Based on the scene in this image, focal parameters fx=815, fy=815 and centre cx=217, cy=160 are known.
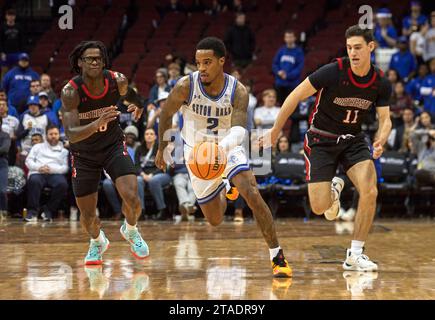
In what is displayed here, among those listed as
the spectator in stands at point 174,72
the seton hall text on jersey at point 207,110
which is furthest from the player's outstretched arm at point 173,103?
the spectator in stands at point 174,72

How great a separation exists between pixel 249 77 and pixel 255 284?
33.4 feet

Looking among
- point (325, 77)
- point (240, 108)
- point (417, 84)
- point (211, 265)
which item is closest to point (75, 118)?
point (240, 108)

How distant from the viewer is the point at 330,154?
7887 millimetres

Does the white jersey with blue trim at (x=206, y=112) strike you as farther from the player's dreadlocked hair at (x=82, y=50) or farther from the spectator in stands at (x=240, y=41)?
the spectator in stands at (x=240, y=41)

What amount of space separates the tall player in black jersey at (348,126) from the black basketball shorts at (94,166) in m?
1.61

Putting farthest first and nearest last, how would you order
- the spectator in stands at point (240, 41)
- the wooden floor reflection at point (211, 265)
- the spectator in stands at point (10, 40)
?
the spectator in stands at point (10, 40), the spectator in stands at point (240, 41), the wooden floor reflection at point (211, 265)

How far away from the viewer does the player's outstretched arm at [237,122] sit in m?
7.09

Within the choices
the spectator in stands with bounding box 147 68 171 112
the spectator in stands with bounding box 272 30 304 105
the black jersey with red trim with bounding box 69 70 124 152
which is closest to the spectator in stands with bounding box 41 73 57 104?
the spectator in stands with bounding box 147 68 171 112

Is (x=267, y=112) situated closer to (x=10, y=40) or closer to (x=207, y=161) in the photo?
(x=10, y=40)

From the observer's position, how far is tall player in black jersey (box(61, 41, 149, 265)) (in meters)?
7.77

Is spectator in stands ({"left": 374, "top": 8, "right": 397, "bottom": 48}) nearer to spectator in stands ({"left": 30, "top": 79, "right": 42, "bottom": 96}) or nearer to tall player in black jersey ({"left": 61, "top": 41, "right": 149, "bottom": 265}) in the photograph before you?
spectator in stands ({"left": 30, "top": 79, "right": 42, "bottom": 96})

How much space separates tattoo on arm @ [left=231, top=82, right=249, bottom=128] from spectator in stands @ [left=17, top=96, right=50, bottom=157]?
7.25m

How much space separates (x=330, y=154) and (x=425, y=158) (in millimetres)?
6430
